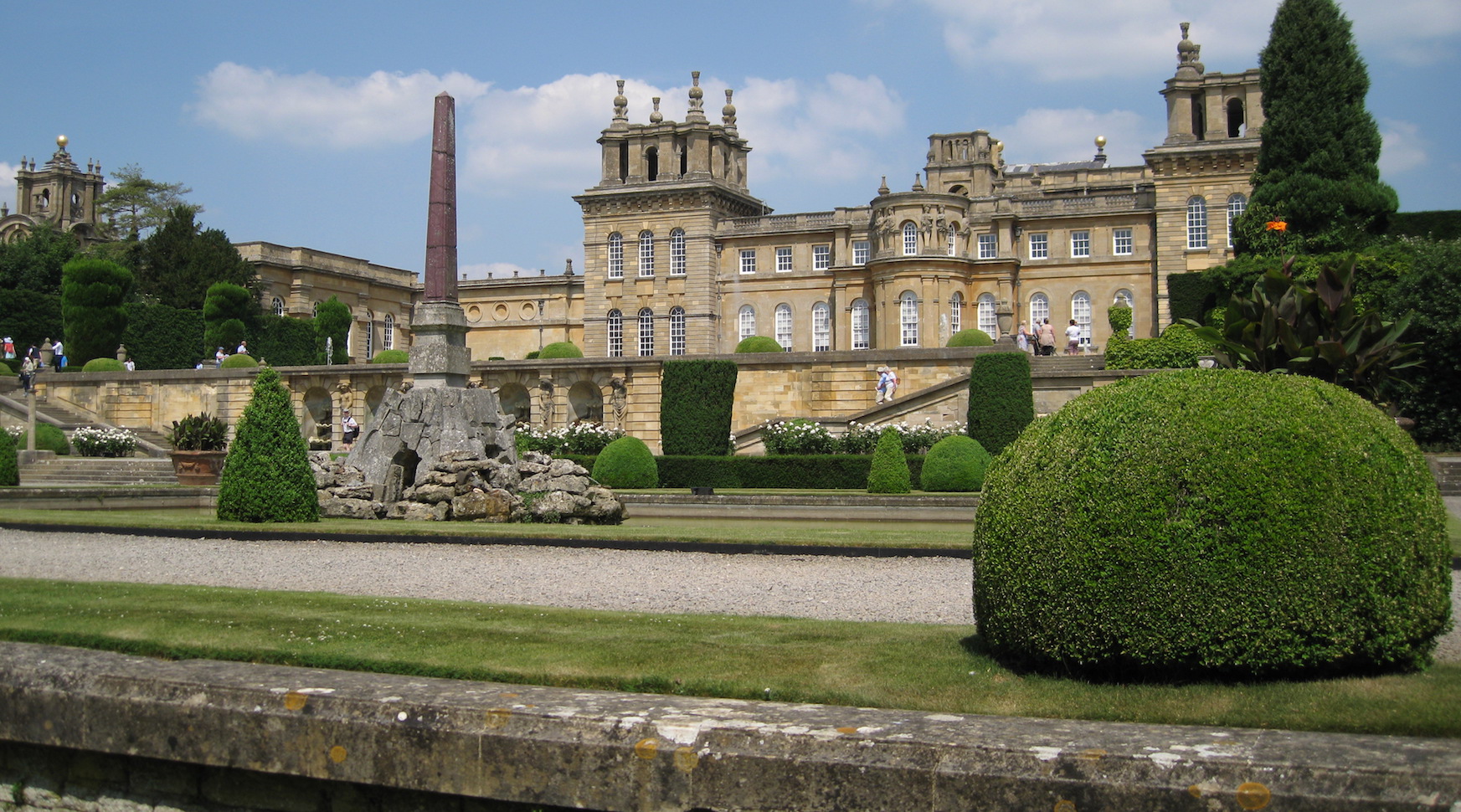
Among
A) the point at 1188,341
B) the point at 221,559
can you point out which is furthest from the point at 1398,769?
the point at 1188,341

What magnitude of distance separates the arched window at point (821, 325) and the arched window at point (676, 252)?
6.06m

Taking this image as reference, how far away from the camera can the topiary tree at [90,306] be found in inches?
1769

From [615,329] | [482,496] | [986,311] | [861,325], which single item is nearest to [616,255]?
[615,329]

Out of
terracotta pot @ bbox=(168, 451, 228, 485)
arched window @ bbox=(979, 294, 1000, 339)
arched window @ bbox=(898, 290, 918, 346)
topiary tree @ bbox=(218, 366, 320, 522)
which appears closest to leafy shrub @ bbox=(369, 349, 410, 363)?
terracotta pot @ bbox=(168, 451, 228, 485)

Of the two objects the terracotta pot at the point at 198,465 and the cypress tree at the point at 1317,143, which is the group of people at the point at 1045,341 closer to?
the cypress tree at the point at 1317,143

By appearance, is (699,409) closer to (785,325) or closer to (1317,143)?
(1317,143)

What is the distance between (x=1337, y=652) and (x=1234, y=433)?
92 centimetres

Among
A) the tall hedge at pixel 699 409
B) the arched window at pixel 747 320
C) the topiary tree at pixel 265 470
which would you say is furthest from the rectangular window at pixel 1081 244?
the topiary tree at pixel 265 470

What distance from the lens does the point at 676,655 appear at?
19.0 feet

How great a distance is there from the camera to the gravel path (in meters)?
8.96

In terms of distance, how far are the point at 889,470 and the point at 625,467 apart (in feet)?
17.7

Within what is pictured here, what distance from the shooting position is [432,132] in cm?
1959

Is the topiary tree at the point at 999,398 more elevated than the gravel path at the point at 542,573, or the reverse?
the topiary tree at the point at 999,398

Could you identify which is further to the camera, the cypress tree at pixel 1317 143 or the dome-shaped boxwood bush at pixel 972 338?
the dome-shaped boxwood bush at pixel 972 338
